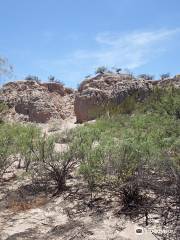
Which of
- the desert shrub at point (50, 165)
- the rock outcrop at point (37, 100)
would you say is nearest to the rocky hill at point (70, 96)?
the rock outcrop at point (37, 100)

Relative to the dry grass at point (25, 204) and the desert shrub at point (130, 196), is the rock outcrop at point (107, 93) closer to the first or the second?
the dry grass at point (25, 204)

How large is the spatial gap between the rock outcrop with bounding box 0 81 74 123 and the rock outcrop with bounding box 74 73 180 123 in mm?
2730

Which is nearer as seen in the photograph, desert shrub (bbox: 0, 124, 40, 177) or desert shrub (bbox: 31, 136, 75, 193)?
desert shrub (bbox: 31, 136, 75, 193)

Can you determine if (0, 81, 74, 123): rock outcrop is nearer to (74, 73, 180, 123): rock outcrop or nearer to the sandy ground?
(74, 73, 180, 123): rock outcrop

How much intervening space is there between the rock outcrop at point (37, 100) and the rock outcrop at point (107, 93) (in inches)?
107

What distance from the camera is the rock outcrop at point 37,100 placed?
36.0 m

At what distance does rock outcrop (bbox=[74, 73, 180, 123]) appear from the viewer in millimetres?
33125

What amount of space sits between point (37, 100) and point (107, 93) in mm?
5938

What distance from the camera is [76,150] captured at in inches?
529

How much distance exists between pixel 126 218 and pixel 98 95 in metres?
24.4

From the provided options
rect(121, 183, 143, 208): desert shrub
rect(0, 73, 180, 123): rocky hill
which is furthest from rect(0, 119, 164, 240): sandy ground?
rect(0, 73, 180, 123): rocky hill

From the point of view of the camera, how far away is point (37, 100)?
37000 millimetres

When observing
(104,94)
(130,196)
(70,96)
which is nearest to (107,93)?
(104,94)

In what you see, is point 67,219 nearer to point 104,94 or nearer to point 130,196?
point 130,196
